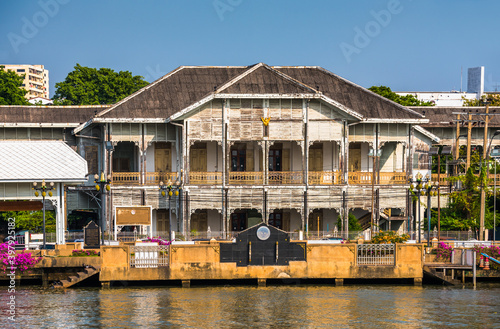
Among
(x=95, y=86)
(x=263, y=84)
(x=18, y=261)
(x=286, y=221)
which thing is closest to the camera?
(x=18, y=261)

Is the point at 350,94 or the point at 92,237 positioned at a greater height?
the point at 350,94

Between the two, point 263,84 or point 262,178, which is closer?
point 263,84

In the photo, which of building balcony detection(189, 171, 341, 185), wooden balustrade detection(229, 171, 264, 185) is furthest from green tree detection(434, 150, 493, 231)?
wooden balustrade detection(229, 171, 264, 185)

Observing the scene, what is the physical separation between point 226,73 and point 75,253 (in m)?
20.7

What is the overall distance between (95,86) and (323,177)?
44584 millimetres

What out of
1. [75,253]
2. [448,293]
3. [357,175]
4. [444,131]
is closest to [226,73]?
[357,175]

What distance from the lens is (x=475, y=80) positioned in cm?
10969

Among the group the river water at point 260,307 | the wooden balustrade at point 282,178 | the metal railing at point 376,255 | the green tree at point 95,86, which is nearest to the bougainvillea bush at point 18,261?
the river water at point 260,307

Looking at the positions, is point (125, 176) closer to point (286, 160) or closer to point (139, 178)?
point (139, 178)

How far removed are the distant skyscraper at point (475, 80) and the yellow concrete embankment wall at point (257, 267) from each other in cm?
7144

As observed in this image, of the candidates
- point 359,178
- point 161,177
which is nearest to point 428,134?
point 359,178

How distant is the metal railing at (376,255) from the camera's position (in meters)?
40.4

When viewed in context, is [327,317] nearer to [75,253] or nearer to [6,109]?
[75,253]

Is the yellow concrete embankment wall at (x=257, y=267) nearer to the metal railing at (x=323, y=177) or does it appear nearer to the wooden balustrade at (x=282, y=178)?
the wooden balustrade at (x=282, y=178)
